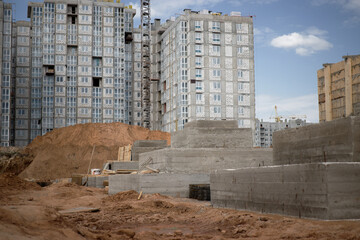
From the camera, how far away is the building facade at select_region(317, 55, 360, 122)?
186ft

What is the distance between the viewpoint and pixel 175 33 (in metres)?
76.1

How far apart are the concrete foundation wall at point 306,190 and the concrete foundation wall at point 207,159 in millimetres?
8364

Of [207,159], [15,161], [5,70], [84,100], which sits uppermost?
[5,70]

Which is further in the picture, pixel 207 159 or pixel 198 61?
pixel 198 61

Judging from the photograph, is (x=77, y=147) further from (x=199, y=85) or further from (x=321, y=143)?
(x=321, y=143)

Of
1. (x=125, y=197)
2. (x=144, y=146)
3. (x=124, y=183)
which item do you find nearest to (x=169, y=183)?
(x=125, y=197)

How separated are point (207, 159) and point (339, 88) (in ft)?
151

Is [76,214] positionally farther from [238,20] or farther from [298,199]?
[238,20]

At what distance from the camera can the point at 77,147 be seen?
177 ft

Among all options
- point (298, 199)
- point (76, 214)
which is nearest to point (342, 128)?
point (298, 199)

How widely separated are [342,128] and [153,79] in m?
74.8

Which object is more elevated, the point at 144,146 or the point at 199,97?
the point at 199,97

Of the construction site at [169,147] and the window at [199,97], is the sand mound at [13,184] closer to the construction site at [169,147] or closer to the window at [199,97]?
the construction site at [169,147]

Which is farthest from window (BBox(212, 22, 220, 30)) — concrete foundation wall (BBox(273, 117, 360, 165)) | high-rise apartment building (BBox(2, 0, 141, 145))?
concrete foundation wall (BBox(273, 117, 360, 165))
